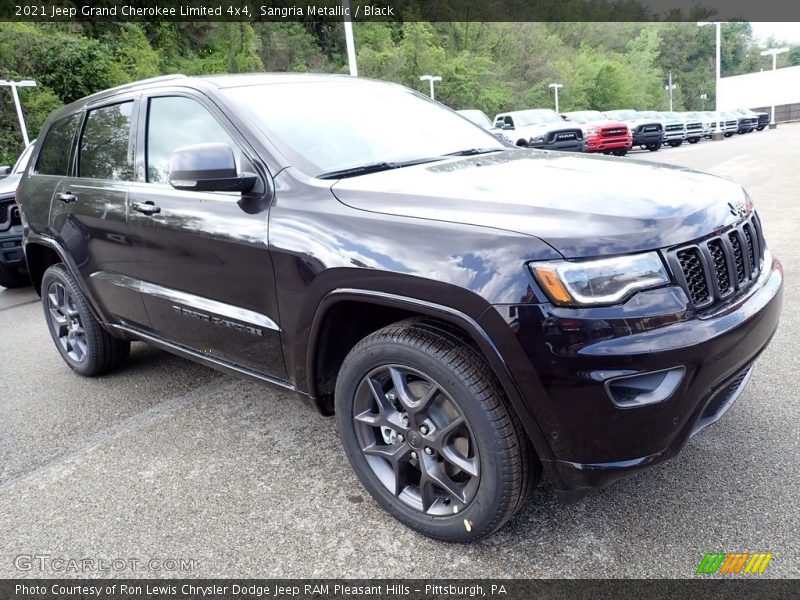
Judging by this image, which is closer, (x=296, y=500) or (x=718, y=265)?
(x=718, y=265)

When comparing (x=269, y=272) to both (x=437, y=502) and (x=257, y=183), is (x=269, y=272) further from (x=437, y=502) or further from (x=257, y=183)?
(x=437, y=502)

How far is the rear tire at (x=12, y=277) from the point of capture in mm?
7309

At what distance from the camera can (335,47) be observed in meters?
52.7

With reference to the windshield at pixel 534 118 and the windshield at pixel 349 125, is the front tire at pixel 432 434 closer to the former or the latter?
the windshield at pixel 349 125

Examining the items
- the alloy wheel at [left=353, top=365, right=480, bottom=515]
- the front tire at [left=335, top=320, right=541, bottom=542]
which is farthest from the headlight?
the alloy wheel at [left=353, top=365, right=480, bottom=515]

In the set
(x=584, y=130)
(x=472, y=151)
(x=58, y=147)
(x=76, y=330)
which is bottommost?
(x=584, y=130)

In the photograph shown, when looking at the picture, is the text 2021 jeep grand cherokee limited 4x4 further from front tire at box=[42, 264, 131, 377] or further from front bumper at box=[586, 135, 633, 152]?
front bumper at box=[586, 135, 633, 152]

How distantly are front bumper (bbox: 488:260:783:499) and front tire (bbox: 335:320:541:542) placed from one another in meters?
0.15

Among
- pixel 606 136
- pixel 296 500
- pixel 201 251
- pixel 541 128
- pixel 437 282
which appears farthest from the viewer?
pixel 606 136

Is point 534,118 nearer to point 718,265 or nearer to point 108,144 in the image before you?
point 108,144

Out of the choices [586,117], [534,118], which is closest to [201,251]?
[534,118]

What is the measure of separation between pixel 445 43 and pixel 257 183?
60193mm

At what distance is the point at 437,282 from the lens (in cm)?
208

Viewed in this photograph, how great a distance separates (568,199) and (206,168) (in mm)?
1383
